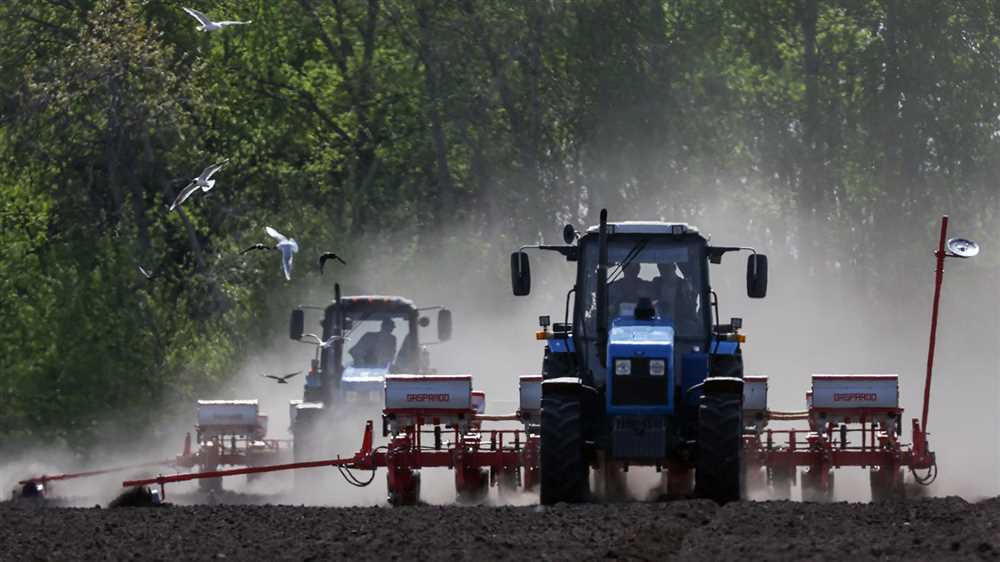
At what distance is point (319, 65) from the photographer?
1854 inches

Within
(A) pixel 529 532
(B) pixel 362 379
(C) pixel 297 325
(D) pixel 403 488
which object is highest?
(C) pixel 297 325

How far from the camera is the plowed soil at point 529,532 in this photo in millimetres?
14789

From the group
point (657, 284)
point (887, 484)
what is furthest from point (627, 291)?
point (887, 484)

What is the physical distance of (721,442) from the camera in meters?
18.2

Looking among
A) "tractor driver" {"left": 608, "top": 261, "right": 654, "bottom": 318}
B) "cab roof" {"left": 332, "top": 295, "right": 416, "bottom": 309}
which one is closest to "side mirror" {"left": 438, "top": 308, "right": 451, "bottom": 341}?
"cab roof" {"left": 332, "top": 295, "right": 416, "bottom": 309}

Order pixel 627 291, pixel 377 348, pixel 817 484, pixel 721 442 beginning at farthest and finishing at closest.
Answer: pixel 377 348, pixel 817 484, pixel 627 291, pixel 721 442

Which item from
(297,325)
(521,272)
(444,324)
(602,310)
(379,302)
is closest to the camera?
(521,272)

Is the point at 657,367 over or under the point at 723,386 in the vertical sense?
over

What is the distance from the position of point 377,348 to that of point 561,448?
40.1 ft

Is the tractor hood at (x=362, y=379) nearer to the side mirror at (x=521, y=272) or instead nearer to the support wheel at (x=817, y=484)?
the support wheel at (x=817, y=484)

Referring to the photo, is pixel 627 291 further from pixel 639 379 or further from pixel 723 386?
pixel 723 386

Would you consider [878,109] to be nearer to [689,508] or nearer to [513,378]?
[513,378]

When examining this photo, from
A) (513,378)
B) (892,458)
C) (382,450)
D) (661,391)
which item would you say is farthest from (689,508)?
(513,378)

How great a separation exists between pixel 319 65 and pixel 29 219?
8446mm
